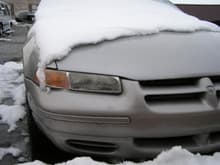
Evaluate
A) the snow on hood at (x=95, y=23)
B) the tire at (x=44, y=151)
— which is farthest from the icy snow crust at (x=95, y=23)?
the tire at (x=44, y=151)

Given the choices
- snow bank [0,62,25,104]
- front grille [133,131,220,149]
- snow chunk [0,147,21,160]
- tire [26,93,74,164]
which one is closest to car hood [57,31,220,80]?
front grille [133,131,220,149]

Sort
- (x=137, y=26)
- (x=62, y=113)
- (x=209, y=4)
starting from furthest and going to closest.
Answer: (x=209, y=4), (x=137, y=26), (x=62, y=113)

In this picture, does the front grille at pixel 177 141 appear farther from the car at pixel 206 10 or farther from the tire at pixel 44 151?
the car at pixel 206 10

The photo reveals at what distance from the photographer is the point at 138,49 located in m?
2.58

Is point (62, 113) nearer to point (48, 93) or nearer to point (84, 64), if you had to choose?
point (48, 93)

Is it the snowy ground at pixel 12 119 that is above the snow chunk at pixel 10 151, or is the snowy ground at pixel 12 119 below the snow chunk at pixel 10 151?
below

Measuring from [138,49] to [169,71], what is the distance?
266mm

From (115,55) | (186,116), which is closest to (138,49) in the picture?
(115,55)

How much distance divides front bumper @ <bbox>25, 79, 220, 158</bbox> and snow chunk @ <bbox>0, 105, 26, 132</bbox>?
1446 mm

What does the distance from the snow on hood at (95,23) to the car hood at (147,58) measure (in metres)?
0.07

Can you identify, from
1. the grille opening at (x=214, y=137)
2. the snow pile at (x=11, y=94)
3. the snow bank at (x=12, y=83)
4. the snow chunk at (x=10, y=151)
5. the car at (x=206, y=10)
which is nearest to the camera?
the grille opening at (x=214, y=137)

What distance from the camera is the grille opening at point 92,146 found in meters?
2.41

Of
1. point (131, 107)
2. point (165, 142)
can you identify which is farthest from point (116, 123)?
point (165, 142)

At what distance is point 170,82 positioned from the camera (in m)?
2.46
